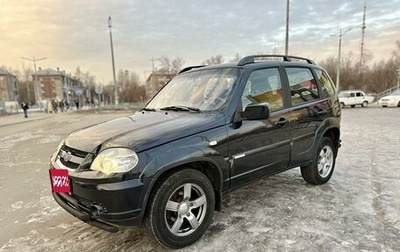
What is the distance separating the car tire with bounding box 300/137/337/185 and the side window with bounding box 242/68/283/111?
129 centimetres

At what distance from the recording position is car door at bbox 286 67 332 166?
4074mm

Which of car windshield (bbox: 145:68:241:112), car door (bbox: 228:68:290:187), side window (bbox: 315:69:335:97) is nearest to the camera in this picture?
car door (bbox: 228:68:290:187)

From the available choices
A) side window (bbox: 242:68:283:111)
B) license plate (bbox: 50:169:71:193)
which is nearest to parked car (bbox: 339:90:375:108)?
side window (bbox: 242:68:283:111)

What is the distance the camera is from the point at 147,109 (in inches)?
164

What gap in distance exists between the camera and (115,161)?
260 cm

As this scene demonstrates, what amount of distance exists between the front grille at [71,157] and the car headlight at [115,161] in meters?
0.23

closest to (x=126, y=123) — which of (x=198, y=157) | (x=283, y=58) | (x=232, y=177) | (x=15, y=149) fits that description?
(x=198, y=157)

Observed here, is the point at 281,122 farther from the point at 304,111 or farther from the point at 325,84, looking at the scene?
the point at 325,84

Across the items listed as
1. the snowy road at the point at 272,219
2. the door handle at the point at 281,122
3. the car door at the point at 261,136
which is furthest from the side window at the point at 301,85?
the snowy road at the point at 272,219

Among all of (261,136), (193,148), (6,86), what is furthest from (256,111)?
(6,86)

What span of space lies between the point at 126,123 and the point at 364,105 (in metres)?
29.7

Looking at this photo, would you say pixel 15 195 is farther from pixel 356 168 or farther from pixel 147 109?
pixel 356 168

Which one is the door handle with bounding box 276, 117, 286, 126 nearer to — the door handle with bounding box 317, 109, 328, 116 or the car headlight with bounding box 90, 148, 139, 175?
the door handle with bounding box 317, 109, 328, 116

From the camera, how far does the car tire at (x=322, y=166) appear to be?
179 inches
